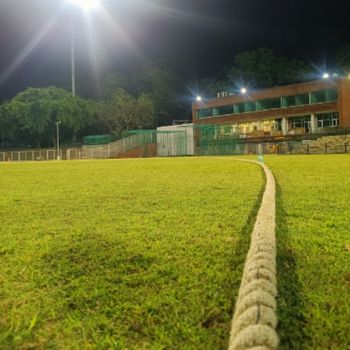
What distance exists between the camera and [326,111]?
2025 inches

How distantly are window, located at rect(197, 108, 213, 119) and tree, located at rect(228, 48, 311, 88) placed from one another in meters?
6.78

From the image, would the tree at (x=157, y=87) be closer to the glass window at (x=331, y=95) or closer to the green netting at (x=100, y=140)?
the green netting at (x=100, y=140)

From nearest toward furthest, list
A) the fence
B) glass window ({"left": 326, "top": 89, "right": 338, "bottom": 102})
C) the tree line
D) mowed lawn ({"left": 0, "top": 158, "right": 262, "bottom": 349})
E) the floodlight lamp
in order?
mowed lawn ({"left": 0, "top": 158, "right": 262, "bottom": 349})
the floodlight lamp
glass window ({"left": 326, "top": 89, "right": 338, "bottom": 102})
the fence
the tree line

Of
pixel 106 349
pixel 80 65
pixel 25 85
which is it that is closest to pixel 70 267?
pixel 106 349

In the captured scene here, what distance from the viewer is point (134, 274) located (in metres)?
2.44

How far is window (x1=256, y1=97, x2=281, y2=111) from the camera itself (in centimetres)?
5809

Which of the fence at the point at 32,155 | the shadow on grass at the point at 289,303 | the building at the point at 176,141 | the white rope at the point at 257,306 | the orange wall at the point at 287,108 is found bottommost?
the shadow on grass at the point at 289,303

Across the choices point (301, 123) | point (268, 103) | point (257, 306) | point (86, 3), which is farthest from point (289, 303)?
point (268, 103)

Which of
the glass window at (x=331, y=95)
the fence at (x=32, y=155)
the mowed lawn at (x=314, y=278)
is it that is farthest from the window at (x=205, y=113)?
the mowed lawn at (x=314, y=278)

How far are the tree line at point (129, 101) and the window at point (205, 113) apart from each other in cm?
477

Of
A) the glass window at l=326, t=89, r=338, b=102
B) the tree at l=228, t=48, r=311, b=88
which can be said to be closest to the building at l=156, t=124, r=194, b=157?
the glass window at l=326, t=89, r=338, b=102

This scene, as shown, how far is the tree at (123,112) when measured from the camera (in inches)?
2413

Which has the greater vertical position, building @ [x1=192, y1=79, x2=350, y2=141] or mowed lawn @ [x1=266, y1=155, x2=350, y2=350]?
building @ [x1=192, y1=79, x2=350, y2=141]

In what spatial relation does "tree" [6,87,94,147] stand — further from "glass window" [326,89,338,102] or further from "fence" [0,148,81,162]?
"glass window" [326,89,338,102]
